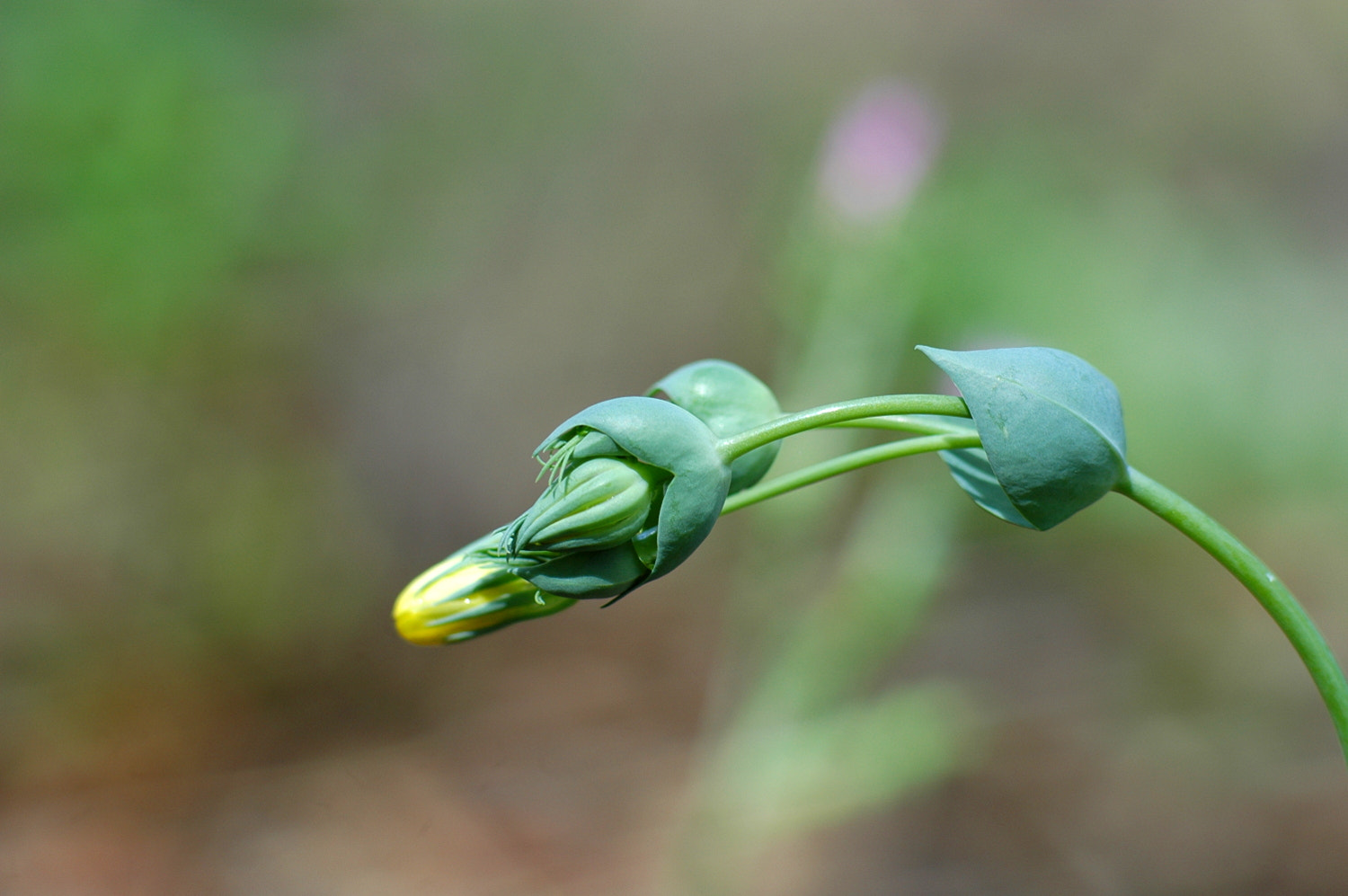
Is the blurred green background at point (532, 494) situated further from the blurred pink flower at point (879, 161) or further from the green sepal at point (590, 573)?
the green sepal at point (590, 573)

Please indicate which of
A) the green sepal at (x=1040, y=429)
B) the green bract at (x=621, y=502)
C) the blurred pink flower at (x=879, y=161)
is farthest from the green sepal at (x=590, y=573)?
the blurred pink flower at (x=879, y=161)

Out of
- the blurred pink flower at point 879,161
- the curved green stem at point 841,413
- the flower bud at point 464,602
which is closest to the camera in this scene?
the curved green stem at point 841,413

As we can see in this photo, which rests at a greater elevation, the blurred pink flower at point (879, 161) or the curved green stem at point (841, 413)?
the blurred pink flower at point (879, 161)

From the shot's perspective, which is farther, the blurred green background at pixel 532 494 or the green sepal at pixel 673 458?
the blurred green background at pixel 532 494

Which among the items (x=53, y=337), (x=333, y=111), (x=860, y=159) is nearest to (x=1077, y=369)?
(x=860, y=159)

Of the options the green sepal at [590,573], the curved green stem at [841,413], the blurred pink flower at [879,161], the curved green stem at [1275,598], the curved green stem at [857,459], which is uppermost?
the blurred pink flower at [879,161]

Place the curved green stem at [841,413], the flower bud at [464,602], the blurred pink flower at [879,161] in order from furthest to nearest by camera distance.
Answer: the blurred pink flower at [879,161] < the flower bud at [464,602] < the curved green stem at [841,413]

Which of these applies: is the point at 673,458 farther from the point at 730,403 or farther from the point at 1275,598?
the point at 1275,598

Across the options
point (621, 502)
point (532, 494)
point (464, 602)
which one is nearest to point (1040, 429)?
point (621, 502)
